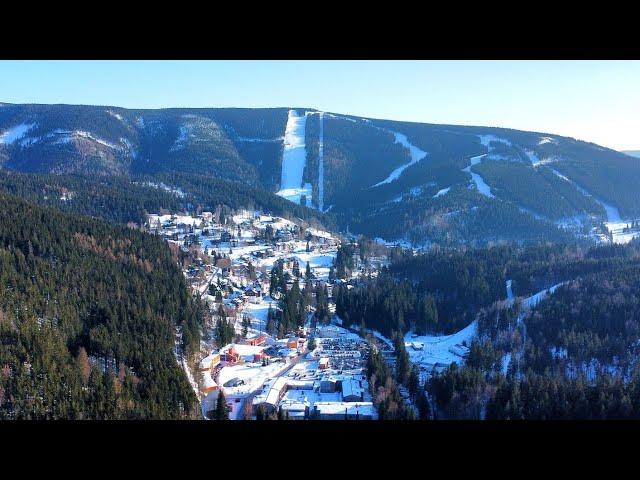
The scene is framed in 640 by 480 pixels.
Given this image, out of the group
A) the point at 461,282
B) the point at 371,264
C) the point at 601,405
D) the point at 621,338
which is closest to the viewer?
the point at 601,405

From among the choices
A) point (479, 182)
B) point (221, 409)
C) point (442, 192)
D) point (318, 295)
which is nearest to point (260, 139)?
point (442, 192)

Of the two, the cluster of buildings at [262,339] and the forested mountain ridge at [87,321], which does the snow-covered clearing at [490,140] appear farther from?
the forested mountain ridge at [87,321]

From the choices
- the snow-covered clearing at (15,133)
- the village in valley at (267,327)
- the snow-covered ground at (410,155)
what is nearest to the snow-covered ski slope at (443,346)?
the village in valley at (267,327)

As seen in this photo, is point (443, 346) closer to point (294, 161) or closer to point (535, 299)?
point (535, 299)
